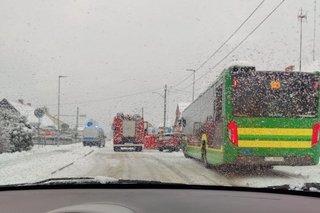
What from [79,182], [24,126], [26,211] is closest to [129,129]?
[79,182]

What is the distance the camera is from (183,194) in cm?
280

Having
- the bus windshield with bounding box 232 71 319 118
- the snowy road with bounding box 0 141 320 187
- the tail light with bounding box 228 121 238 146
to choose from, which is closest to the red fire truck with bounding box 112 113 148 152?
the snowy road with bounding box 0 141 320 187

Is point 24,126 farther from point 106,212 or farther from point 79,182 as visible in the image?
point 106,212

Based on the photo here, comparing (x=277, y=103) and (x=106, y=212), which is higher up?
(x=277, y=103)

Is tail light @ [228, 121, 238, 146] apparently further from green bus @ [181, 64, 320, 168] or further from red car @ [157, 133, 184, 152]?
red car @ [157, 133, 184, 152]

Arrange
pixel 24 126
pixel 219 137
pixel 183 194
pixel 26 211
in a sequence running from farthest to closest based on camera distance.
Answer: pixel 24 126 → pixel 219 137 → pixel 183 194 → pixel 26 211

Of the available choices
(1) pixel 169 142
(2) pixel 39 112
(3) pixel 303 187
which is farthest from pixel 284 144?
(1) pixel 169 142

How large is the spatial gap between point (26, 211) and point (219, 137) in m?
6.87

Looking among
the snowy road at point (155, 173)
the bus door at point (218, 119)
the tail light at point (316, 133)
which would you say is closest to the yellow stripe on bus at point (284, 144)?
the tail light at point (316, 133)

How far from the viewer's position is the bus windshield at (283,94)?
759 centimetres

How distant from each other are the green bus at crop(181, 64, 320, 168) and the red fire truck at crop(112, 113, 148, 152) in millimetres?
3309

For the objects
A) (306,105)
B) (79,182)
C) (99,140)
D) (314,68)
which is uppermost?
(314,68)

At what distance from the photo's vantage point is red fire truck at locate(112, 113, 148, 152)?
1032 centimetres

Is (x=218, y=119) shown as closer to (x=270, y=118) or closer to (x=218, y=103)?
(x=218, y=103)
